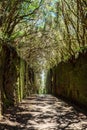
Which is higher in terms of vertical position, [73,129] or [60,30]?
[60,30]

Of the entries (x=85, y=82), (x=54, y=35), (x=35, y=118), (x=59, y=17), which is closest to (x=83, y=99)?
(x=85, y=82)

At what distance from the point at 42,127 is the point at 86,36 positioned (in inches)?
464

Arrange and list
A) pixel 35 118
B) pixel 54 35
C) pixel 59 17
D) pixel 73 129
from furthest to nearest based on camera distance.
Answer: pixel 54 35 < pixel 59 17 < pixel 35 118 < pixel 73 129

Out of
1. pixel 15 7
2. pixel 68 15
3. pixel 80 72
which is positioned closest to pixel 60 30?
pixel 68 15

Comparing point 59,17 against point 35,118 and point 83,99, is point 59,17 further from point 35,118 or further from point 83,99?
point 35,118

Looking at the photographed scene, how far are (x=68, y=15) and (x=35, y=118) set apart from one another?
1052cm

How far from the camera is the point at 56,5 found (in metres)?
21.7

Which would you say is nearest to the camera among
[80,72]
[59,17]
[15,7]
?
[15,7]

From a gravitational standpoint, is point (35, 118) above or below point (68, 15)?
below

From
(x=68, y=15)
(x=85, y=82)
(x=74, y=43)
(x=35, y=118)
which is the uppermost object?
(x=68, y=15)

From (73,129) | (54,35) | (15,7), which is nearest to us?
(73,129)

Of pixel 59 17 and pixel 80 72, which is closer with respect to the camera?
pixel 80 72

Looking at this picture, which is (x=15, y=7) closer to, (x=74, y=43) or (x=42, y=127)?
(x=42, y=127)

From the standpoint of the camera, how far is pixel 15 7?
48.9 ft
